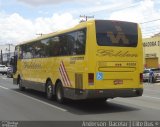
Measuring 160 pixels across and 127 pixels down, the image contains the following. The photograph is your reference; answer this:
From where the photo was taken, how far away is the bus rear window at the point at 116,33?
49.7 ft

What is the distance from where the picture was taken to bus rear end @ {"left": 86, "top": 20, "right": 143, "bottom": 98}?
48.6ft

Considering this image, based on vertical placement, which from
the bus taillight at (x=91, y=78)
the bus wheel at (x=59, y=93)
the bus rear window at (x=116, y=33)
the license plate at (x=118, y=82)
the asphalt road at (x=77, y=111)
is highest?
the bus rear window at (x=116, y=33)

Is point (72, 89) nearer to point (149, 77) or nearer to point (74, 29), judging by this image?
point (74, 29)

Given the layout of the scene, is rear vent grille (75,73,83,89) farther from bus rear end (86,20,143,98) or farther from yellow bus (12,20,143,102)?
bus rear end (86,20,143,98)

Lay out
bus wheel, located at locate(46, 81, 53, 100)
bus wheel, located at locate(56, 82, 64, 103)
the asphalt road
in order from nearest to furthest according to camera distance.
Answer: the asphalt road < bus wheel, located at locate(56, 82, 64, 103) < bus wheel, located at locate(46, 81, 53, 100)

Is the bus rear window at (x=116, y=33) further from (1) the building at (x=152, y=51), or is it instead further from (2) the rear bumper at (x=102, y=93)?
(1) the building at (x=152, y=51)

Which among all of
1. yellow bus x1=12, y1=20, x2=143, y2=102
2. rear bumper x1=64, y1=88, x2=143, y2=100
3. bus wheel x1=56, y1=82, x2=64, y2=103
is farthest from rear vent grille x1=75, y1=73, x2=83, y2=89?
bus wheel x1=56, y1=82, x2=64, y2=103

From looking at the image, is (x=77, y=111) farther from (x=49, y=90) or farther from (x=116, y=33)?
(x=49, y=90)

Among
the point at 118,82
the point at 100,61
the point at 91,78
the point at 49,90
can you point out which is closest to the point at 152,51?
the point at 49,90

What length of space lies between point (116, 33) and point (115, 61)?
1.08m

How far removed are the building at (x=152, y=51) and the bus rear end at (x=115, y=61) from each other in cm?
4199

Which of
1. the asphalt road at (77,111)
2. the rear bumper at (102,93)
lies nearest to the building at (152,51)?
the asphalt road at (77,111)

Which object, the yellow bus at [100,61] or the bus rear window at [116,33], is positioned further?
the bus rear window at [116,33]

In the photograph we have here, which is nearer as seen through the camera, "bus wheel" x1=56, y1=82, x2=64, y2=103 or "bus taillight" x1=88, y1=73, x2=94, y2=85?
"bus taillight" x1=88, y1=73, x2=94, y2=85
